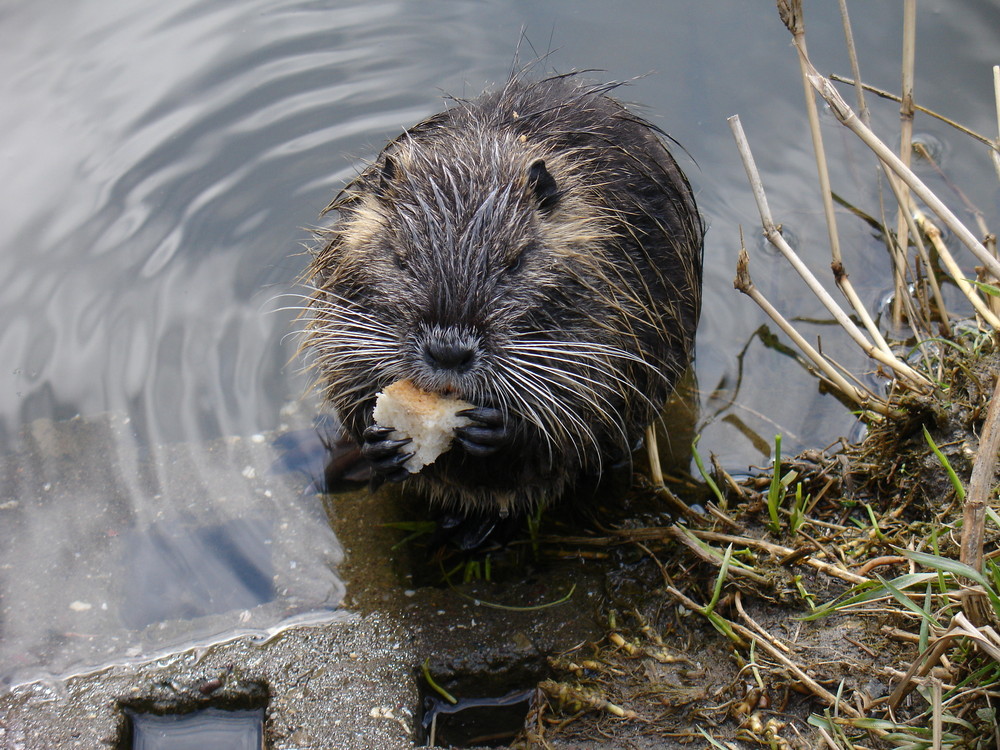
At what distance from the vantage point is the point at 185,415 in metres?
3.58

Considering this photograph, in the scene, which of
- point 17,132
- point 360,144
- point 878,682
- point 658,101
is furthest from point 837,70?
point 17,132

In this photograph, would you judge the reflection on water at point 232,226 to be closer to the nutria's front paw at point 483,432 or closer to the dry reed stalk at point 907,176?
the nutria's front paw at point 483,432

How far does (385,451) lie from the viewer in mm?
2586

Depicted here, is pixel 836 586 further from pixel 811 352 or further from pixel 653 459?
pixel 811 352

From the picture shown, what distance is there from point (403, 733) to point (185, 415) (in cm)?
166

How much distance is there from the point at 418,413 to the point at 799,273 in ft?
4.26

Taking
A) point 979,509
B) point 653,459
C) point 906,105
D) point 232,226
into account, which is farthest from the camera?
point 232,226

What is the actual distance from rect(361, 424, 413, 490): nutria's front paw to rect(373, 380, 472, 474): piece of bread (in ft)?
0.14

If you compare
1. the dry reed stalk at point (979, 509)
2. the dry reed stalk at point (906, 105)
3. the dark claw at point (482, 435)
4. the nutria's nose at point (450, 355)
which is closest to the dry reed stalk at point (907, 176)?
the dry reed stalk at point (979, 509)

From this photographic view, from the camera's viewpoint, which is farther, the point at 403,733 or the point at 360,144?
the point at 360,144

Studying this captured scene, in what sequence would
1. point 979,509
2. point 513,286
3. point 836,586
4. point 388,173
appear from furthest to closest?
point 388,173 → point 836,586 → point 513,286 → point 979,509

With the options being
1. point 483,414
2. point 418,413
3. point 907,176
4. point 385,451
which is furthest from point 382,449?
point 907,176

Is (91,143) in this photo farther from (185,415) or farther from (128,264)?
(185,415)

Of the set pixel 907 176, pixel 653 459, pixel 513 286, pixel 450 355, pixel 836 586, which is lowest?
pixel 836 586
